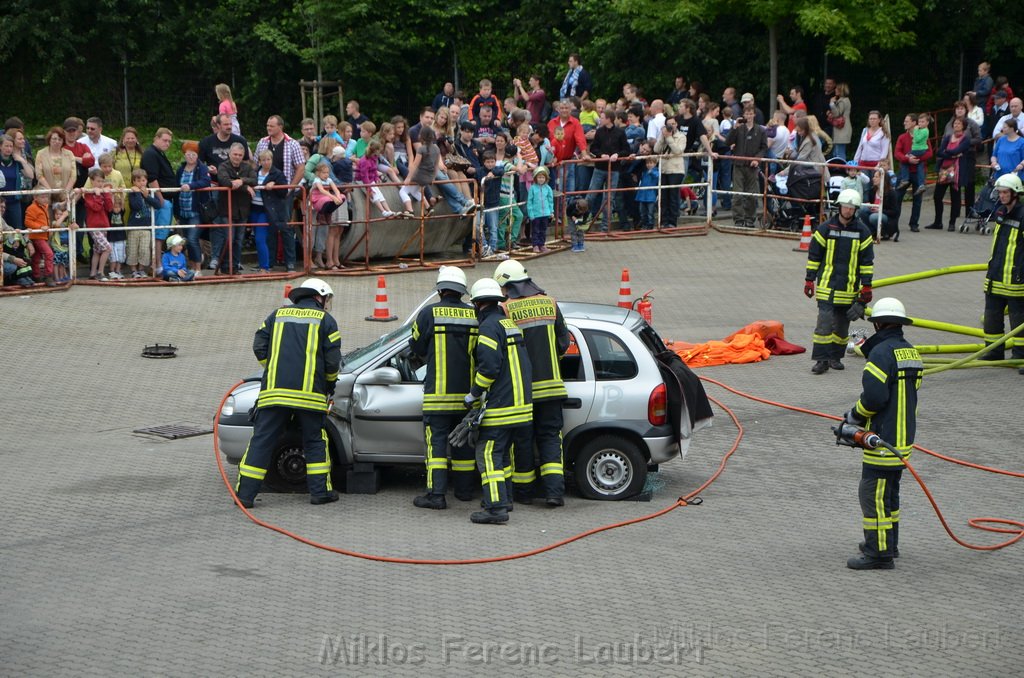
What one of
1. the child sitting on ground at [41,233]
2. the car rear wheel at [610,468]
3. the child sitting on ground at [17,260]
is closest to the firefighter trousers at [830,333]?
the car rear wheel at [610,468]

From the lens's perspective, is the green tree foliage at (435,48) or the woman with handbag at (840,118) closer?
the woman with handbag at (840,118)

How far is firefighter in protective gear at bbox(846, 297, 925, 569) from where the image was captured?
29.8 feet

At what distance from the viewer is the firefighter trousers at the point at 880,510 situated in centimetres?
907

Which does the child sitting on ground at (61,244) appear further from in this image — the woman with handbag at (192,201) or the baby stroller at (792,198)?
the baby stroller at (792,198)

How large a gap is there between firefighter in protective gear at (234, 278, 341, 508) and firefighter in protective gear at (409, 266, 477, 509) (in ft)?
2.21

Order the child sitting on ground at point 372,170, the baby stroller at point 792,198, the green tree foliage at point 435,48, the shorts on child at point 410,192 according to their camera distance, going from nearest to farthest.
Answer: the child sitting on ground at point 372,170 → the shorts on child at point 410,192 → the baby stroller at point 792,198 → the green tree foliage at point 435,48

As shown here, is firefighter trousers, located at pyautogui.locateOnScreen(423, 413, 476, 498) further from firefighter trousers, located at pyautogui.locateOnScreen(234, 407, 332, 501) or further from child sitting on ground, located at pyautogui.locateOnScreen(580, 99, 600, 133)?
child sitting on ground, located at pyautogui.locateOnScreen(580, 99, 600, 133)

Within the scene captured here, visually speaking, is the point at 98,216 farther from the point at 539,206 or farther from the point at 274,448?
the point at 274,448

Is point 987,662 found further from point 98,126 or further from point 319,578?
point 98,126

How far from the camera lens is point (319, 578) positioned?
8781 millimetres

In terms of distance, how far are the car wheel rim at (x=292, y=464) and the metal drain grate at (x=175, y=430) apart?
6.15 feet

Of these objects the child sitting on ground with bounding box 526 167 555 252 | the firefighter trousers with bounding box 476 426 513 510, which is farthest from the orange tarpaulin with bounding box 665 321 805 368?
the child sitting on ground with bounding box 526 167 555 252

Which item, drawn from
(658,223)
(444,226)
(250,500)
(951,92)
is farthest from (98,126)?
Answer: (951,92)

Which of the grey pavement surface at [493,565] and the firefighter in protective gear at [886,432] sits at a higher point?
the firefighter in protective gear at [886,432]
